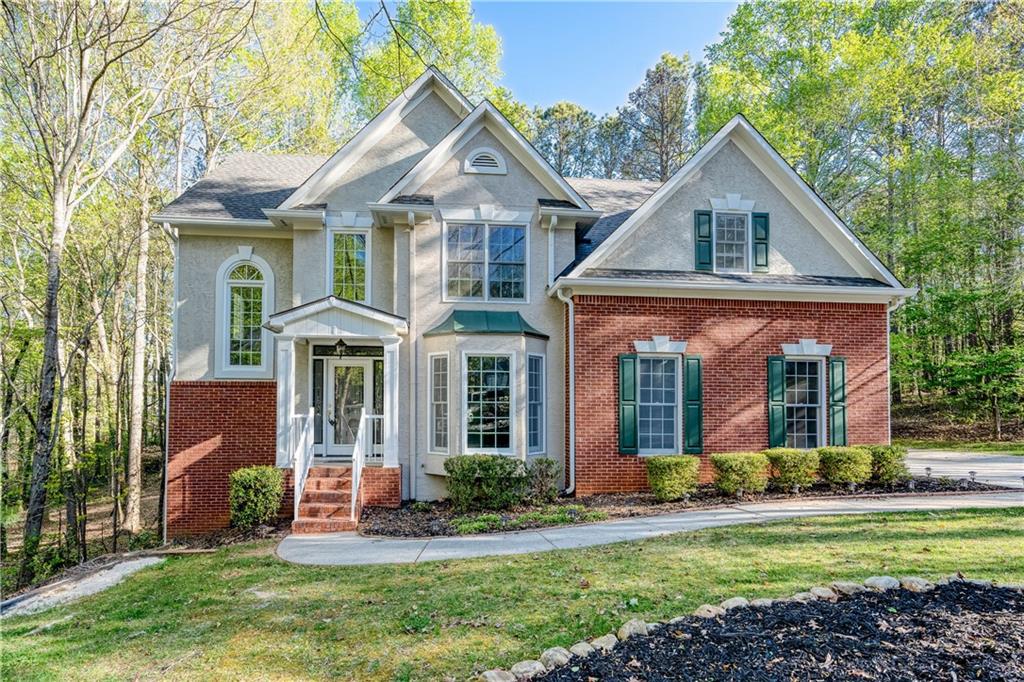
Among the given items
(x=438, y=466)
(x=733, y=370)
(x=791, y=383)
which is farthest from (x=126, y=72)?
(x=791, y=383)

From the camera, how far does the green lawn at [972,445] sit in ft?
56.5

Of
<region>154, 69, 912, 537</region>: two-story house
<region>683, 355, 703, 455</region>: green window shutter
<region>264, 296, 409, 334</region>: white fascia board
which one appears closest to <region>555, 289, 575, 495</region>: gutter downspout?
<region>154, 69, 912, 537</region>: two-story house

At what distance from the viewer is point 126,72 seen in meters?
14.2

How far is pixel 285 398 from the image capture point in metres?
10.5

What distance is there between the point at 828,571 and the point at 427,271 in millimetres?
8368

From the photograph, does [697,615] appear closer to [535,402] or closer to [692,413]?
[535,402]

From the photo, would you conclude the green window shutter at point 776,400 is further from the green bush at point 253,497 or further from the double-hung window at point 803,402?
the green bush at point 253,497

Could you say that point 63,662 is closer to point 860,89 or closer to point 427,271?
point 427,271

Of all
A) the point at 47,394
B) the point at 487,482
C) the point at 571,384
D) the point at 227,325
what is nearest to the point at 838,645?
the point at 487,482

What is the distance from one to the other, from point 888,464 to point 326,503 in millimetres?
10043

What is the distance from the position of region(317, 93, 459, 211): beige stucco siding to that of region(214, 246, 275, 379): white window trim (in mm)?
1962

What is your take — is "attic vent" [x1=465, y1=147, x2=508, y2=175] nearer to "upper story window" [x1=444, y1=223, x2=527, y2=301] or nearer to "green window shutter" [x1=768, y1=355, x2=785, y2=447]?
"upper story window" [x1=444, y1=223, x2=527, y2=301]

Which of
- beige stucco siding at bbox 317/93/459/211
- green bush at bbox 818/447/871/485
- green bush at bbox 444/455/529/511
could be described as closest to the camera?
green bush at bbox 444/455/529/511

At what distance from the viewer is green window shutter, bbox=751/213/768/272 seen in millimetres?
11898
